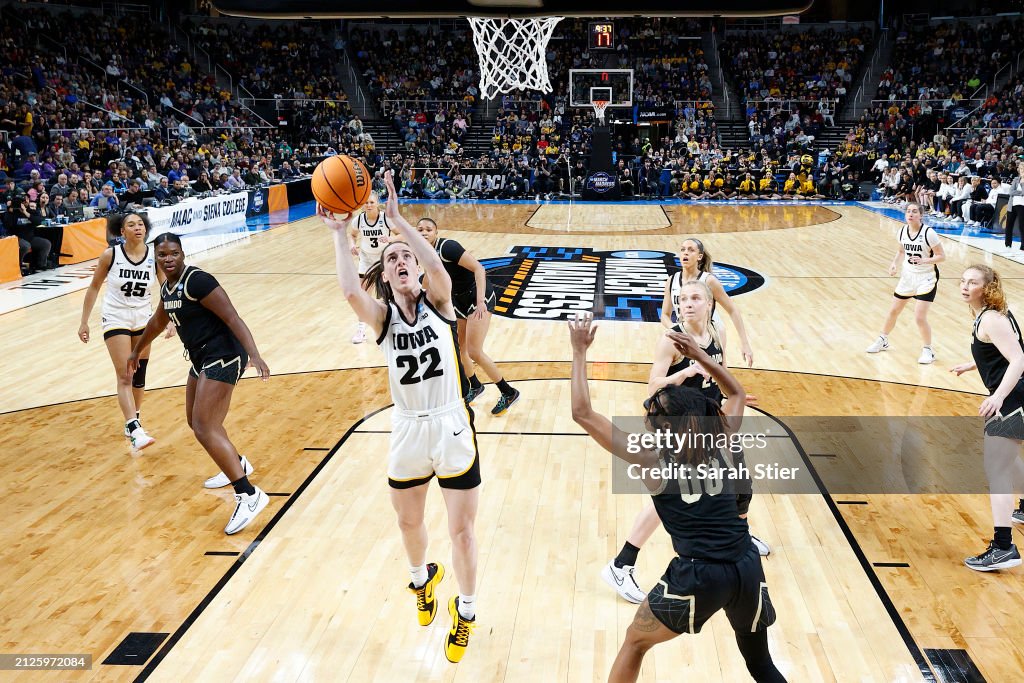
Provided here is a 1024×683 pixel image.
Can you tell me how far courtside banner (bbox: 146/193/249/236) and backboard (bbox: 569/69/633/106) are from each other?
43.9 ft

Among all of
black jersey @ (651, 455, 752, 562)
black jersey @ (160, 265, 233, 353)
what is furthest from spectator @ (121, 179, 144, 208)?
black jersey @ (651, 455, 752, 562)

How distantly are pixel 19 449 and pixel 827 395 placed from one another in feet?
22.9

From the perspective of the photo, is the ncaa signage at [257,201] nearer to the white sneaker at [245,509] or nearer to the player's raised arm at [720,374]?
the white sneaker at [245,509]

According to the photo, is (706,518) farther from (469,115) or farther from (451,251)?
(469,115)

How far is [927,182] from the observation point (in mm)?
25500

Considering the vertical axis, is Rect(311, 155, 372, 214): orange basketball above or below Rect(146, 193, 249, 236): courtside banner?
above

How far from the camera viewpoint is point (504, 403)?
802 cm

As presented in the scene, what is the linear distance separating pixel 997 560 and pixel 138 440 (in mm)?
6090

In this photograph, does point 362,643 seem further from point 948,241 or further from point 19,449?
point 948,241

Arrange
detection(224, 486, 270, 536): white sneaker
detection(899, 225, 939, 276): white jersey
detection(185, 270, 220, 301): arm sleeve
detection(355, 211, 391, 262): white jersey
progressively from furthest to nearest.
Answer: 1. detection(355, 211, 391, 262): white jersey
2. detection(899, 225, 939, 276): white jersey
3. detection(224, 486, 270, 536): white sneaker
4. detection(185, 270, 220, 301): arm sleeve

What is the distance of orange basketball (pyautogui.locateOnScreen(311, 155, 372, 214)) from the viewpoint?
16.2 ft

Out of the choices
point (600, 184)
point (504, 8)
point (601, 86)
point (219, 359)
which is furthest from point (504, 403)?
point (601, 86)

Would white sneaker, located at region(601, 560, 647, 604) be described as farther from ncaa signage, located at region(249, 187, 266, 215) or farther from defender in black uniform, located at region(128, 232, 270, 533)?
ncaa signage, located at region(249, 187, 266, 215)

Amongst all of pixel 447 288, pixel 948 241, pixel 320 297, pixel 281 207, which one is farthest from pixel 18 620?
pixel 281 207
